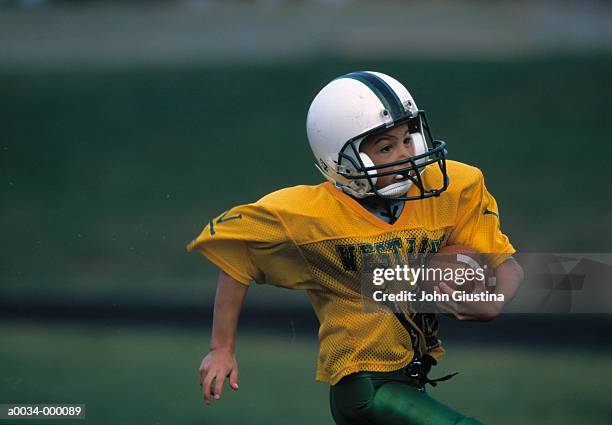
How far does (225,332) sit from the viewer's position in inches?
94.5

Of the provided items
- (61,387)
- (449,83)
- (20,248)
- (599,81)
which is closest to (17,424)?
(61,387)

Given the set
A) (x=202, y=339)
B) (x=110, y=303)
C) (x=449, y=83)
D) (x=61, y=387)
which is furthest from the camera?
(x=449, y=83)

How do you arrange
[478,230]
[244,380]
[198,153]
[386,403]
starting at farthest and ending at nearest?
1. [198,153]
2. [244,380]
3. [478,230]
4. [386,403]

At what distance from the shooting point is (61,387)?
3.98 metres

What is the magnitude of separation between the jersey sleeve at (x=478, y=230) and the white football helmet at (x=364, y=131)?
92mm

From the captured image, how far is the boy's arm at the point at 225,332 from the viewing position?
2379mm

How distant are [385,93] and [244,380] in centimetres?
204

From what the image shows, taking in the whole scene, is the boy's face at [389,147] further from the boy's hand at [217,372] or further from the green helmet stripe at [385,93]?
the boy's hand at [217,372]

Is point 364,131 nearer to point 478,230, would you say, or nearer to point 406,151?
point 406,151

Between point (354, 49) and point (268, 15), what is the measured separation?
1.52 meters

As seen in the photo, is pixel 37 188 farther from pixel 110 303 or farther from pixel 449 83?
pixel 449 83

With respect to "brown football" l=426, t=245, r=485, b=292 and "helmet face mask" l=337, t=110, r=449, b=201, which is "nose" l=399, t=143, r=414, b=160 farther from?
"brown football" l=426, t=245, r=485, b=292

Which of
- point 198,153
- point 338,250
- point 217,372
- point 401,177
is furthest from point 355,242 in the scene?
point 198,153

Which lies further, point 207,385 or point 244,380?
point 244,380
